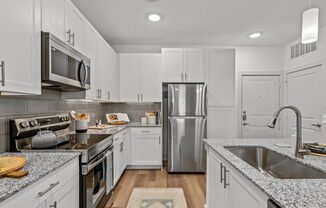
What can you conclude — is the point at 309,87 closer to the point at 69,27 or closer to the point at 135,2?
the point at 135,2

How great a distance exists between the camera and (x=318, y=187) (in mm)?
930

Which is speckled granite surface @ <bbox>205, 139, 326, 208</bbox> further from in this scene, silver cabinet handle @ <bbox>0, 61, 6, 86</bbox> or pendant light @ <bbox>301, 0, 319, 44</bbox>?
silver cabinet handle @ <bbox>0, 61, 6, 86</bbox>

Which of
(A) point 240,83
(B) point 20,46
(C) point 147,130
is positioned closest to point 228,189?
(B) point 20,46

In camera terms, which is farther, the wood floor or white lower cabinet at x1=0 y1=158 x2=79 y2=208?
the wood floor

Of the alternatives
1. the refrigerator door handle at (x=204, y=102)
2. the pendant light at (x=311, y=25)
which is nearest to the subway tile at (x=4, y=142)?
the pendant light at (x=311, y=25)

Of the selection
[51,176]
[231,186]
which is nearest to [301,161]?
[231,186]

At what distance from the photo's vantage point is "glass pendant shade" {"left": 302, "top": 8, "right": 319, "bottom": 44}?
1690mm

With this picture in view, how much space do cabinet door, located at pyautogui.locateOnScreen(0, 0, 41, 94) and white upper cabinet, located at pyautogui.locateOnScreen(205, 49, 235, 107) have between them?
3.00 metres

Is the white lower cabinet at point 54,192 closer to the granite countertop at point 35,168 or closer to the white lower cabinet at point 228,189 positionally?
the granite countertop at point 35,168

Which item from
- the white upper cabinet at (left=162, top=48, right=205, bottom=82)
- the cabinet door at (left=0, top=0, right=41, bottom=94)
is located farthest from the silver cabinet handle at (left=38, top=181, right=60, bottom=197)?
the white upper cabinet at (left=162, top=48, right=205, bottom=82)

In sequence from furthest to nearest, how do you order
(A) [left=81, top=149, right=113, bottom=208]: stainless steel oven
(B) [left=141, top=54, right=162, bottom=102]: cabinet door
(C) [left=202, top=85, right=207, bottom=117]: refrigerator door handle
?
(B) [left=141, top=54, right=162, bottom=102]: cabinet door → (C) [left=202, top=85, right=207, bottom=117]: refrigerator door handle → (A) [left=81, top=149, right=113, bottom=208]: stainless steel oven

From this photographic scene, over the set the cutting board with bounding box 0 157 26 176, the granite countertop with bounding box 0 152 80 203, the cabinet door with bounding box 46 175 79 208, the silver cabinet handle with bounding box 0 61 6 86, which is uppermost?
the silver cabinet handle with bounding box 0 61 6 86

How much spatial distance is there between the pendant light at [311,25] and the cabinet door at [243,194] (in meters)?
1.30

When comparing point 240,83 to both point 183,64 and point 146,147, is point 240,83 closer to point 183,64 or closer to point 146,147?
point 183,64
